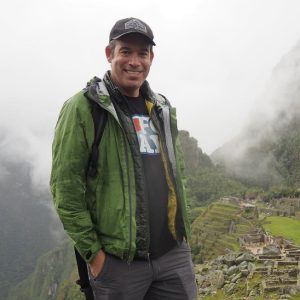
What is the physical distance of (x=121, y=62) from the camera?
316cm

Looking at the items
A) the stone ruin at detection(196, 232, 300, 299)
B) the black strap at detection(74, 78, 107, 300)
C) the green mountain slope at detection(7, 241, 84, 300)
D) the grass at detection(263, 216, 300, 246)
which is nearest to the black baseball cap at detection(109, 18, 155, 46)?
the black strap at detection(74, 78, 107, 300)

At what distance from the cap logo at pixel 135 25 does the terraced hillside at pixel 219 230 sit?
942 inches

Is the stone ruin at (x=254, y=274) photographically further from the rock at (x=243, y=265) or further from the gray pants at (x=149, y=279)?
the gray pants at (x=149, y=279)

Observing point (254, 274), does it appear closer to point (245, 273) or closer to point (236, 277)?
point (245, 273)

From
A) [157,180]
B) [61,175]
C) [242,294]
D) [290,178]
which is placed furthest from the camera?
[290,178]

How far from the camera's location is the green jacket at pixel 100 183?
9.40 feet

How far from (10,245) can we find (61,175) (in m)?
144

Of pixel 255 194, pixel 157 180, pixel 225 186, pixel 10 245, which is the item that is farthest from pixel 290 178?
pixel 10 245

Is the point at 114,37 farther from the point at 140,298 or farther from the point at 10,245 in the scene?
the point at 10,245

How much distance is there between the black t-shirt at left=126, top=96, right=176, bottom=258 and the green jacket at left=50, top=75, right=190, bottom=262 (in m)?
0.11

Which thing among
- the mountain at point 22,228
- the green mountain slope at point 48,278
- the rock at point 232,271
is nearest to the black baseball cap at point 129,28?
the rock at point 232,271

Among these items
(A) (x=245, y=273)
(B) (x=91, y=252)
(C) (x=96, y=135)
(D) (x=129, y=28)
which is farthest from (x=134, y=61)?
(A) (x=245, y=273)

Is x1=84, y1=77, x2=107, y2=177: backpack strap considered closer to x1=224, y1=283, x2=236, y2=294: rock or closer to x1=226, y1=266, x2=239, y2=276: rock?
x1=224, y1=283, x2=236, y2=294: rock

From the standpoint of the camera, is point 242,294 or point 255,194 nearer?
point 242,294
